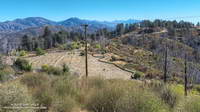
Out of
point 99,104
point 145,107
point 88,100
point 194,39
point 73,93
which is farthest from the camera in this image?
point 194,39

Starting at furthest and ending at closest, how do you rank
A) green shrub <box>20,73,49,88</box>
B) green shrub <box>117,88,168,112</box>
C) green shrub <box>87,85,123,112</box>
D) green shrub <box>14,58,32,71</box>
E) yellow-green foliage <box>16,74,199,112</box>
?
green shrub <box>14,58,32,71</box>, green shrub <box>20,73,49,88</box>, green shrub <box>87,85,123,112</box>, yellow-green foliage <box>16,74,199,112</box>, green shrub <box>117,88,168,112</box>

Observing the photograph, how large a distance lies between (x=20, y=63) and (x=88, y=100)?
28342 mm

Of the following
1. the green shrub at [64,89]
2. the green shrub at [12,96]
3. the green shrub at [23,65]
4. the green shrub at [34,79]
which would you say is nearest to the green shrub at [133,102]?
the green shrub at [64,89]

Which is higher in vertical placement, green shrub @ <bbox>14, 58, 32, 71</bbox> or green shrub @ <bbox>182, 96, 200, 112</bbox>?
green shrub @ <bbox>182, 96, 200, 112</bbox>

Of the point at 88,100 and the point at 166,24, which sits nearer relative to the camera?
the point at 88,100

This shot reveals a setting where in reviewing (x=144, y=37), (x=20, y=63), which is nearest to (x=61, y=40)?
(x=144, y=37)

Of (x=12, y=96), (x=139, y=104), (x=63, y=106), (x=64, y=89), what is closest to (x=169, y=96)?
(x=139, y=104)

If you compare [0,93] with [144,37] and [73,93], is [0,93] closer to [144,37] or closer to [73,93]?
[73,93]

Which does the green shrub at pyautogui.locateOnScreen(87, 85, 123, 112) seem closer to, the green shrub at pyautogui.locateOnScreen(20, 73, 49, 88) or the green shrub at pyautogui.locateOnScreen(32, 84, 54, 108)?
the green shrub at pyautogui.locateOnScreen(32, 84, 54, 108)

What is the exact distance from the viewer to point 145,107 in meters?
5.45

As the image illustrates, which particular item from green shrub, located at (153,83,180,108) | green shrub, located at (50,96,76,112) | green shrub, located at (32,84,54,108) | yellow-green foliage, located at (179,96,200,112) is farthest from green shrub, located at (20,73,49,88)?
yellow-green foliage, located at (179,96,200,112)

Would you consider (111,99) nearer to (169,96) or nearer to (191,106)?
(169,96)

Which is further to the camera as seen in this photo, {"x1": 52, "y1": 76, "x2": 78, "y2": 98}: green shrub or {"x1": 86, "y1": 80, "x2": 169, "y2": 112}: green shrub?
{"x1": 52, "y1": 76, "x2": 78, "y2": 98}: green shrub

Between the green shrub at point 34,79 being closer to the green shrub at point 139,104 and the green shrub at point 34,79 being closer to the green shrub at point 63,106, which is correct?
the green shrub at point 63,106
